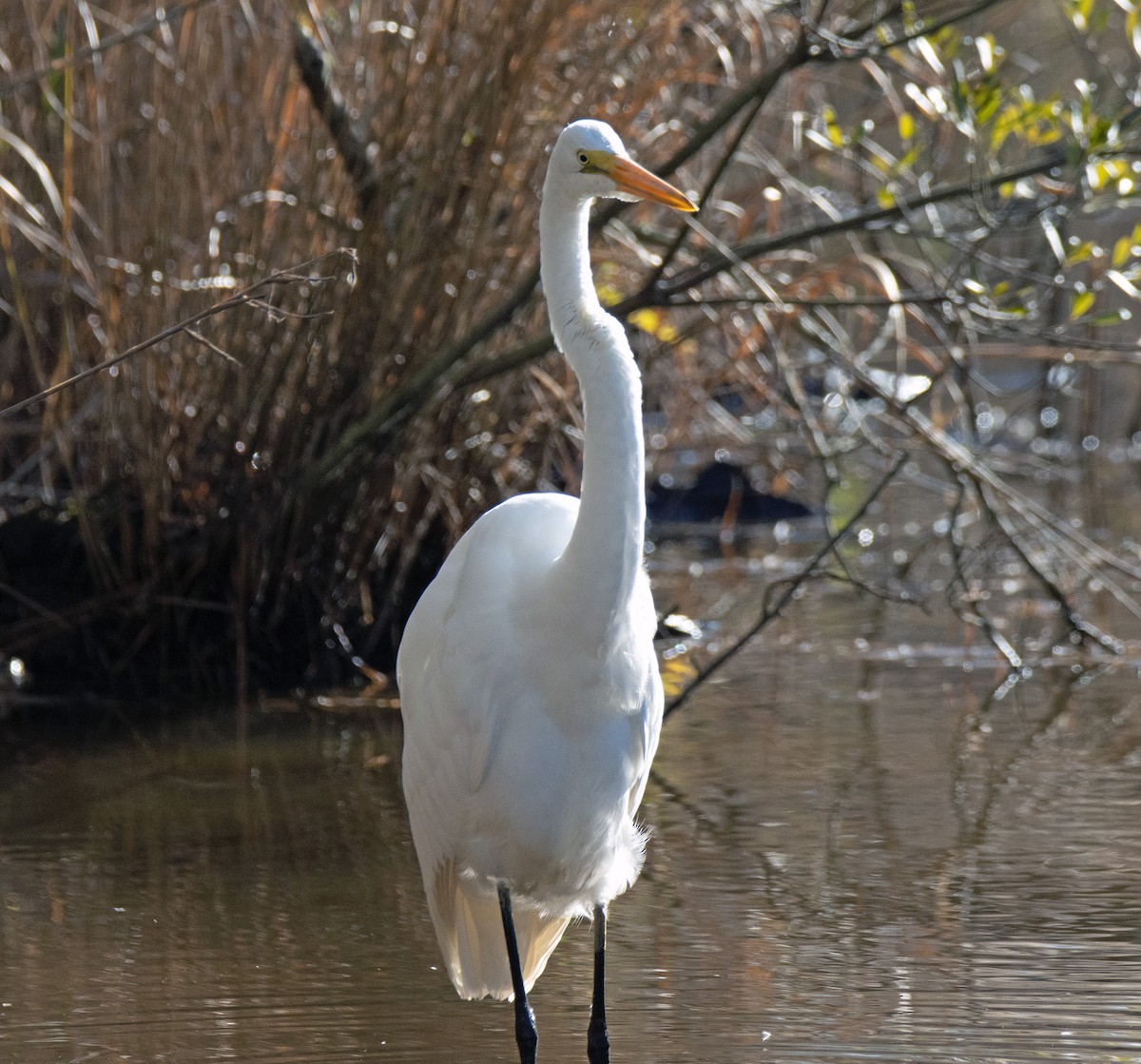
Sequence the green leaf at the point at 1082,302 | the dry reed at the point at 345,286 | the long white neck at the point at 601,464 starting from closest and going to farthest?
the long white neck at the point at 601,464 → the green leaf at the point at 1082,302 → the dry reed at the point at 345,286

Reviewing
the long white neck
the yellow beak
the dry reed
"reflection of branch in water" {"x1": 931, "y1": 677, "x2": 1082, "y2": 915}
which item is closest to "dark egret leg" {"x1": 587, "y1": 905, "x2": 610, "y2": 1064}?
the long white neck

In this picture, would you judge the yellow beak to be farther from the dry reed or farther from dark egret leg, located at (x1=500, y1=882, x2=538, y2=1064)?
the dry reed

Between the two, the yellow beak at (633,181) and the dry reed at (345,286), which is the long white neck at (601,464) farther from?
the dry reed at (345,286)

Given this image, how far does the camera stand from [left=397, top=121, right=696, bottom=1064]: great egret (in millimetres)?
2480

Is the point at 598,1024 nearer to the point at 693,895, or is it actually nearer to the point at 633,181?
the point at 693,895

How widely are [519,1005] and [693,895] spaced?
725mm

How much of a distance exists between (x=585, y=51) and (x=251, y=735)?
209cm

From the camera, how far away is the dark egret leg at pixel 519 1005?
103 inches

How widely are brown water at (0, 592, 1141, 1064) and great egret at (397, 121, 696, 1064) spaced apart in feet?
0.64

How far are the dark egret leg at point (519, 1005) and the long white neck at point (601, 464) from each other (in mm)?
552

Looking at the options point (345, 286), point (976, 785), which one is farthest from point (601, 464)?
point (345, 286)

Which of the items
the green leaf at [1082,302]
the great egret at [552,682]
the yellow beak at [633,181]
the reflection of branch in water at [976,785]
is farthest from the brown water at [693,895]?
the yellow beak at [633,181]

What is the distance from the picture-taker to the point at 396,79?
15.1 ft

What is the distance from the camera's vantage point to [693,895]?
3.30 meters
